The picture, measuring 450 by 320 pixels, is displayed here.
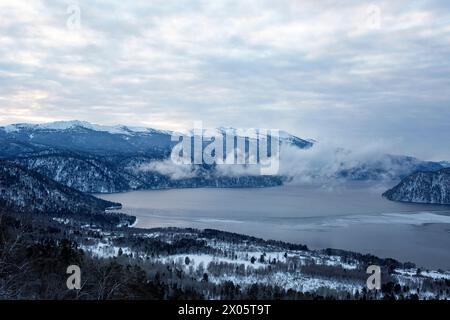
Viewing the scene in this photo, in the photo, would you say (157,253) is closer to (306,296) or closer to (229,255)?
(229,255)

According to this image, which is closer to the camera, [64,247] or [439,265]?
[64,247]

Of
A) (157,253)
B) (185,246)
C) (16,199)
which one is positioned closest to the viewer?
(157,253)
